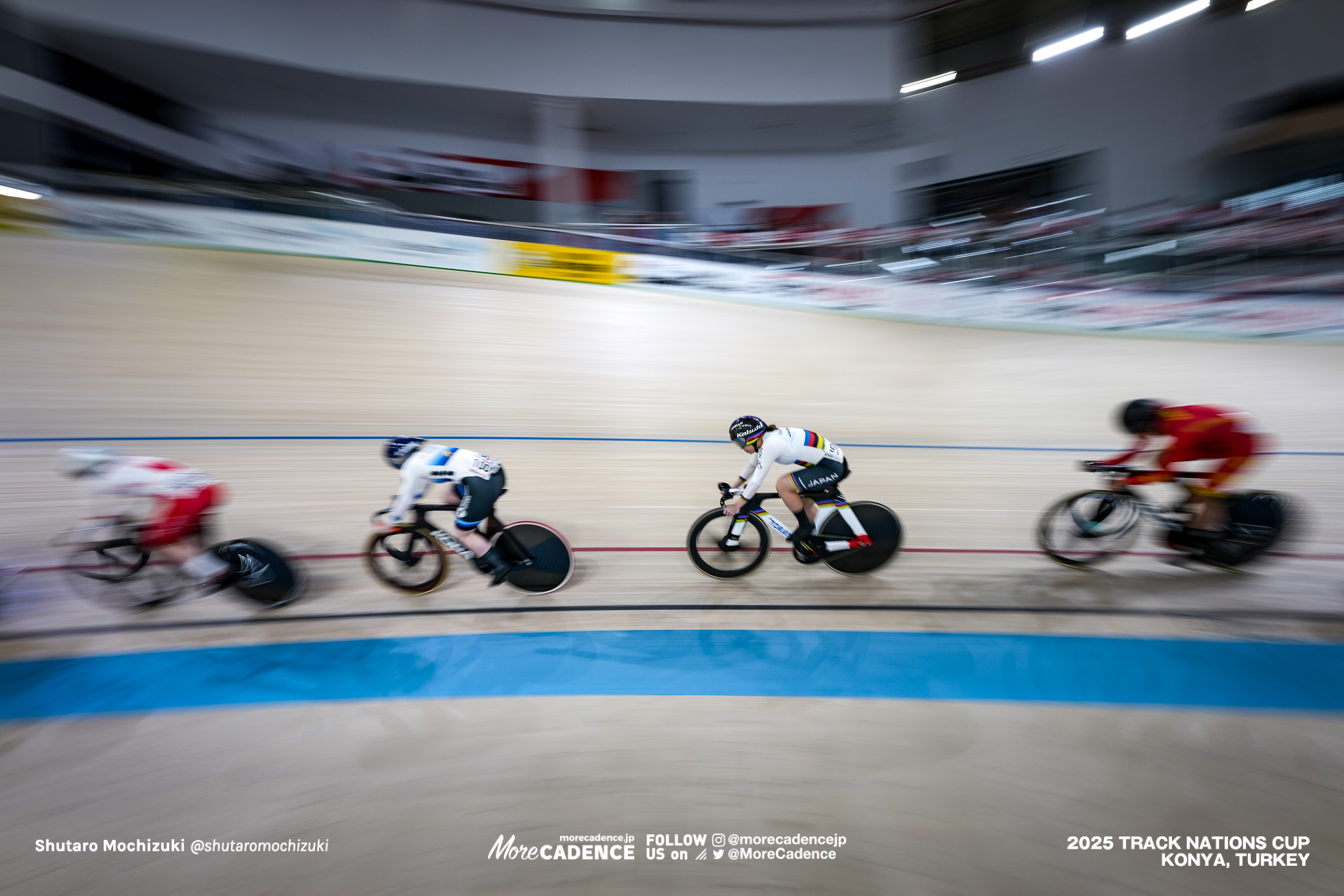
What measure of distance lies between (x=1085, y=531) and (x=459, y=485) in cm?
312

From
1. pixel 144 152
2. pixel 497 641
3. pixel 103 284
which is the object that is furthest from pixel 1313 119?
pixel 144 152

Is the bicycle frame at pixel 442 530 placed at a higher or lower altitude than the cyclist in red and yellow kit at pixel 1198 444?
lower

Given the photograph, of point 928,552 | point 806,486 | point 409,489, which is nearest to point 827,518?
point 806,486

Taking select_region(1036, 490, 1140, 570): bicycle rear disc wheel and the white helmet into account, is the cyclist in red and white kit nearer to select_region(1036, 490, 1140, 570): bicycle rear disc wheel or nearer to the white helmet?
the white helmet

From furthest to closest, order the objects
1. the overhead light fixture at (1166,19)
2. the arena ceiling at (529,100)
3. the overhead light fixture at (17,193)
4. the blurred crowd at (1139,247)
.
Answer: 1. the arena ceiling at (529,100)
2. the overhead light fixture at (17,193)
3. the blurred crowd at (1139,247)
4. the overhead light fixture at (1166,19)

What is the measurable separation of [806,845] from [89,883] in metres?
1.94

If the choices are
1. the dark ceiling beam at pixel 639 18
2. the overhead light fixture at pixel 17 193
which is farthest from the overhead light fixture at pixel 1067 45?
the overhead light fixture at pixel 17 193

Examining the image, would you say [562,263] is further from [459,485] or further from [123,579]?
[123,579]

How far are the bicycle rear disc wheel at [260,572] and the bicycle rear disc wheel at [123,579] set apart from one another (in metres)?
0.27

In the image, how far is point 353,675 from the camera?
6.43ft

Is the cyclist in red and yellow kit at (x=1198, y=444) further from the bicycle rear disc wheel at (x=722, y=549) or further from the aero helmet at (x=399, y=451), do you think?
the aero helmet at (x=399, y=451)

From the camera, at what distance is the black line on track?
222cm

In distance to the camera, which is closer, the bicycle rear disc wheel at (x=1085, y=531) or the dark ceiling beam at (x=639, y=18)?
the bicycle rear disc wheel at (x=1085, y=531)

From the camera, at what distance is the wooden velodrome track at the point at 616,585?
1448mm
